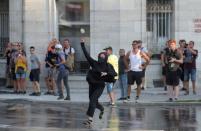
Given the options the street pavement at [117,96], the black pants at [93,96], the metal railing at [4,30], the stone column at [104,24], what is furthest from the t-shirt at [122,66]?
the metal railing at [4,30]

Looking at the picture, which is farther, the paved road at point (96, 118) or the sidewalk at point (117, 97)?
the sidewalk at point (117, 97)

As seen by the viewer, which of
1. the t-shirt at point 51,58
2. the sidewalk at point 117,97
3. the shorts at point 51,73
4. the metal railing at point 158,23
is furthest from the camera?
the metal railing at point 158,23

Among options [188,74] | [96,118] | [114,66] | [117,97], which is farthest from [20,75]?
[96,118]

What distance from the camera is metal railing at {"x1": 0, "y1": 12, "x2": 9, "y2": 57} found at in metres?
24.9

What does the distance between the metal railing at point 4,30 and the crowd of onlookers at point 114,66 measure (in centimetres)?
141

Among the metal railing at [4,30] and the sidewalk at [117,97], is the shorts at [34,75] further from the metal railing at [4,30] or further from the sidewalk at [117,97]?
the metal railing at [4,30]

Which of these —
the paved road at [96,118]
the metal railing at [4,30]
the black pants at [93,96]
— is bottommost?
the paved road at [96,118]

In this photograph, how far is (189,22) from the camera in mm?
23094

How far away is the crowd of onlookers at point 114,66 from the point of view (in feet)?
Answer: 61.8

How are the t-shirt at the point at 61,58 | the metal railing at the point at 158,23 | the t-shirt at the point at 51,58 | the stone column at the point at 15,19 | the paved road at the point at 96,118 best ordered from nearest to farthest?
1. the paved road at the point at 96,118
2. the t-shirt at the point at 61,58
3. the t-shirt at the point at 51,58
4. the metal railing at the point at 158,23
5. the stone column at the point at 15,19

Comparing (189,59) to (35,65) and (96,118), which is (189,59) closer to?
(35,65)

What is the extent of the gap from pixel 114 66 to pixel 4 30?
8.06 metres

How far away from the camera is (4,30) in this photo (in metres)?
25.1

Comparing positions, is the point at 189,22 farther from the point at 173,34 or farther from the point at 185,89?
the point at 185,89
